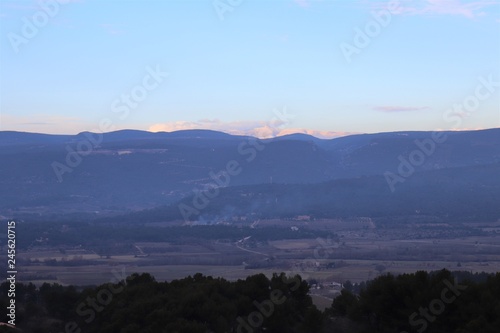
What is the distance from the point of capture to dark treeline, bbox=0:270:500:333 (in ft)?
69.7

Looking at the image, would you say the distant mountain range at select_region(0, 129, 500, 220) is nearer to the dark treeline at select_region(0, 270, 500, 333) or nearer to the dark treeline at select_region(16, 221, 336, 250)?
the dark treeline at select_region(16, 221, 336, 250)

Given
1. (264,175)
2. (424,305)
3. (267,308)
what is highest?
(264,175)

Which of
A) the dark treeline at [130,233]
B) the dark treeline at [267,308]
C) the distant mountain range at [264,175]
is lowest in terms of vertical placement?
the dark treeline at [130,233]

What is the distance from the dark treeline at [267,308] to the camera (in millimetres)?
21250

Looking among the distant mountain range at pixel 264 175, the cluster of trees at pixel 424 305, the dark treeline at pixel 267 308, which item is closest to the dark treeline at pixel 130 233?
the distant mountain range at pixel 264 175

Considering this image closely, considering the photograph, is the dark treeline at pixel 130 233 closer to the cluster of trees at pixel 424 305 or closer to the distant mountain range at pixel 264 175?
the distant mountain range at pixel 264 175

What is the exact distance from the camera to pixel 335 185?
109 m

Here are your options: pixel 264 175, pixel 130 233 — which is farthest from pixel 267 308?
pixel 264 175

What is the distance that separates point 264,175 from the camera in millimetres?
132500

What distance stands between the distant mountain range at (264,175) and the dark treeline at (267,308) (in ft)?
221

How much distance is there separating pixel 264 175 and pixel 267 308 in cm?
10831

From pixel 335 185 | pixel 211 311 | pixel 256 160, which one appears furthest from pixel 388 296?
pixel 256 160

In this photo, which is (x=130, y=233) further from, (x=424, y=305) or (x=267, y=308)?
(x=424, y=305)

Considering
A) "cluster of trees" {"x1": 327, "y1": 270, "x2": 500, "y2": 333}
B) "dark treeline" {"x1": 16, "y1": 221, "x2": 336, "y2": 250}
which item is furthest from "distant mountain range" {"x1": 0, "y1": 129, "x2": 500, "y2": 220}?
"cluster of trees" {"x1": 327, "y1": 270, "x2": 500, "y2": 333}
